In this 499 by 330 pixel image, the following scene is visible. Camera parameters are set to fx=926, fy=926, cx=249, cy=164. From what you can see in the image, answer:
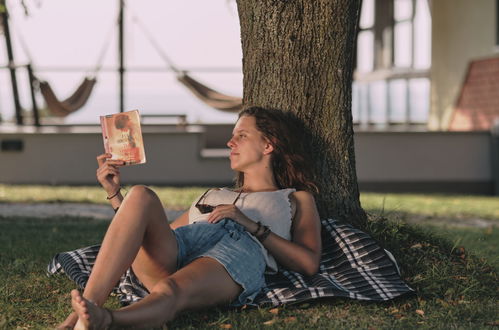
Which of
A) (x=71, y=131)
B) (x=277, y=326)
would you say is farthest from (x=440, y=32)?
(x=277, y=326)

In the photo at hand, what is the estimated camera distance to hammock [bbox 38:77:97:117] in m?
11.1

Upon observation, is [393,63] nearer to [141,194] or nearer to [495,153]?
[495,153]

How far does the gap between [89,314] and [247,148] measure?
4.45 ft

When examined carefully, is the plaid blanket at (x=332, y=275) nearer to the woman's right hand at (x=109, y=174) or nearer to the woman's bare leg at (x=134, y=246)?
the woman's bare leg at (x=134, y=246)

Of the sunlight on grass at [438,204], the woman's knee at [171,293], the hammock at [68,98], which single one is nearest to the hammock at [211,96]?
the hammock at [68,98]

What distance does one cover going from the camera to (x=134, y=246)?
11.1 ft

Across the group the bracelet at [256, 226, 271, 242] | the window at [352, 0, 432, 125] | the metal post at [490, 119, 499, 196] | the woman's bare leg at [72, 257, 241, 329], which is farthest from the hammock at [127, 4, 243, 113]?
the woman's bare leg at [72, 257, 241, 329]

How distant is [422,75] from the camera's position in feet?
48.2

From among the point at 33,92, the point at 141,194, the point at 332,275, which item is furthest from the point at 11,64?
the point at 141,194

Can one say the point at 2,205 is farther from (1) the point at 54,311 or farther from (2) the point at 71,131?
(1) the point at 54,311

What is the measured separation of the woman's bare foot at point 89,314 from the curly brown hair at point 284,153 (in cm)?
137

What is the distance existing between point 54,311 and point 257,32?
176cm

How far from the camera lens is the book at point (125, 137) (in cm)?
399

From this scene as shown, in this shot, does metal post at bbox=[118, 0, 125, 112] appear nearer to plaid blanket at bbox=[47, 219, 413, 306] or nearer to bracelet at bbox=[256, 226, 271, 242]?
plaid blanket at bbox=[47, 219, 413, 306]
